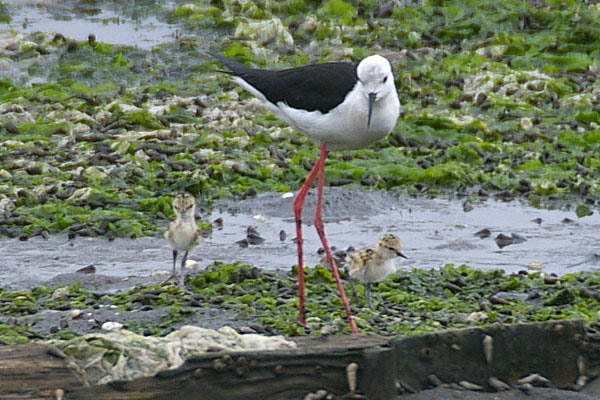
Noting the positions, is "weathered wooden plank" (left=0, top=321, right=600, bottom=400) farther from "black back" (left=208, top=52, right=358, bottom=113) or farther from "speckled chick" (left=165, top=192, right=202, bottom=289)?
"speckled chick" (left=165, top=192, right=202, bottom=289)

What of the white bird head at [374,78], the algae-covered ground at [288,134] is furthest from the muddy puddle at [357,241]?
the white bird head at [374,78]

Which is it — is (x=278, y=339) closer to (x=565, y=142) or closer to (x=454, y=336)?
(x=454, y=336)

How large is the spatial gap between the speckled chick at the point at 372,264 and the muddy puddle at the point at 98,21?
31.2 ft

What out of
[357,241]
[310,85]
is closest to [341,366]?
[310,85]

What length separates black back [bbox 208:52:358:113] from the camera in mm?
7891

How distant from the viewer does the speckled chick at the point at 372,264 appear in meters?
8.42

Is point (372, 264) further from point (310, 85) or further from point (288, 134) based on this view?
point (288, 134)

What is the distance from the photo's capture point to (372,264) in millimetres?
8422

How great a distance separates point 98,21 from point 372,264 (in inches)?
447

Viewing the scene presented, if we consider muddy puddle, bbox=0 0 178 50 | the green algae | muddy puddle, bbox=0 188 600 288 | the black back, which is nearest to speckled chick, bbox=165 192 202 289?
the green algae

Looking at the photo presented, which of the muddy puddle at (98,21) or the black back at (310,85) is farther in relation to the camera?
the muddy puddle at (98,21)

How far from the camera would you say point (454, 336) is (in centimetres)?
585

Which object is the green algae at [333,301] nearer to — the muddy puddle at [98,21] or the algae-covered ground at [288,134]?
the algae-covered ground at [288,134]

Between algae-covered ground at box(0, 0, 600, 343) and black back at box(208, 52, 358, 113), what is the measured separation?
4.86 ft
